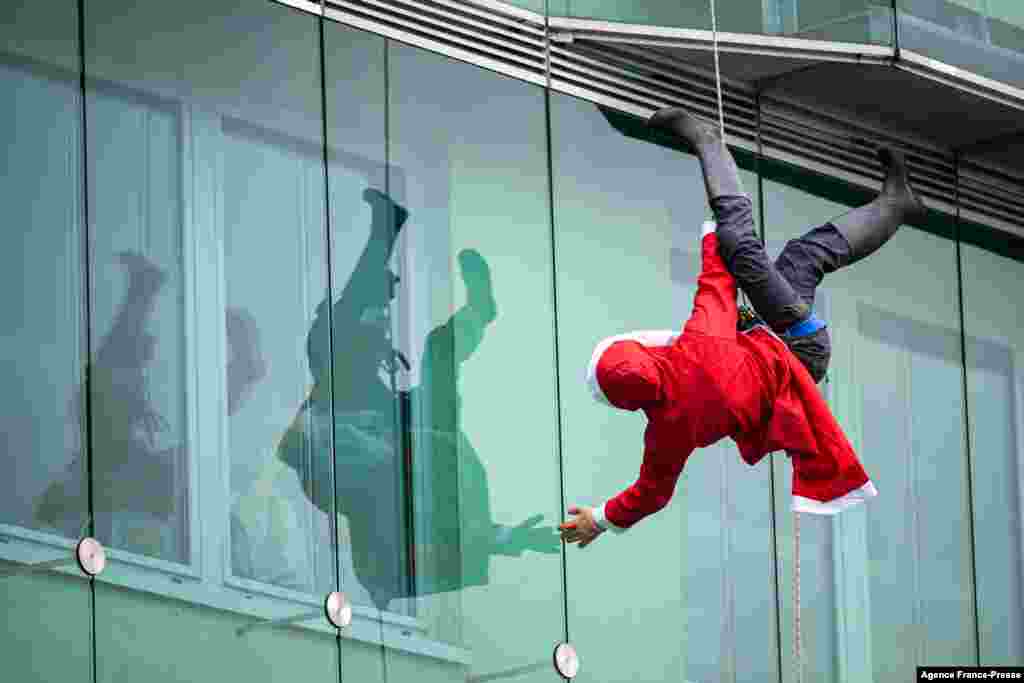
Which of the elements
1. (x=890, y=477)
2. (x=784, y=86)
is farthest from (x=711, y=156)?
(x=890, y=477)

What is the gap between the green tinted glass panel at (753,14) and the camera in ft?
39.1

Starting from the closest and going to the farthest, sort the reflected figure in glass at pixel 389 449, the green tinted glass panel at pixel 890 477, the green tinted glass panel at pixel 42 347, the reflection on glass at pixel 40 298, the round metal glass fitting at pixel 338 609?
the green tinted glass panel at pixel 42 347 < the reflection on glass at pixel 40 298 < the round metal glass fitting at pixel 338 609 < the reflected figure in glass at pixel 389 449 < the green tinted glass panel at pixel 890 477

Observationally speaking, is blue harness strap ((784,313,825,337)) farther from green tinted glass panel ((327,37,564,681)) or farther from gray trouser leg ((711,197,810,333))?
green tinted glass panel ((327,37,564,681))

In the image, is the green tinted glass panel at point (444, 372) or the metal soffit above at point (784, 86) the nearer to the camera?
the green tinted glass panel at point (444, 372)

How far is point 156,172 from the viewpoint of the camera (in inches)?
397

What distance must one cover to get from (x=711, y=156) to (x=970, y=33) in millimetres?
4695

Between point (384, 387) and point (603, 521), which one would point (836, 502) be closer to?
point (603, 521)

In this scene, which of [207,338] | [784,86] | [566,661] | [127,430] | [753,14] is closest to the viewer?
[127,430]

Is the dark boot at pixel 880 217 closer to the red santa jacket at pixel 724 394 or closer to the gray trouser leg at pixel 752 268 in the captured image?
the gray trouser leg at pixel 752 268

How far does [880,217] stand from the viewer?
331 inches

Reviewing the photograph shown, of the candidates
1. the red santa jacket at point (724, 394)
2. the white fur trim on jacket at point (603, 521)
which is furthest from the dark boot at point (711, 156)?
the white fur trim on jacket at point (603, 521)

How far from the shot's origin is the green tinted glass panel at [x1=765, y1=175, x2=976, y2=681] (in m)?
12.8

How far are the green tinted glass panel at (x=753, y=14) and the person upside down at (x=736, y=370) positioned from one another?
381 cm

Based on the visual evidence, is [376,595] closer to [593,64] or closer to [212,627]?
[212,627]
